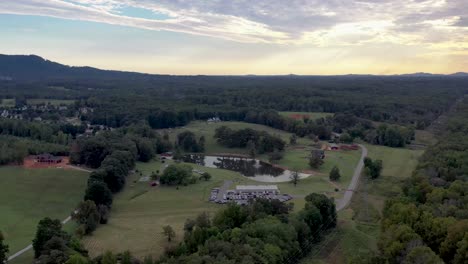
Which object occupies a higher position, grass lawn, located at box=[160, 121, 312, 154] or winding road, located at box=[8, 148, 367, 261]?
winding road, located at box=[8, 148, 367, 261]

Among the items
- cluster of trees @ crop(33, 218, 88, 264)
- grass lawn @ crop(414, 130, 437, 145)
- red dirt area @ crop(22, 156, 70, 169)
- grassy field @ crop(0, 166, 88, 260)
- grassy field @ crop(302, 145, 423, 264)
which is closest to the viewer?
cluster of trees @ crop(33, 218, 88, 264)

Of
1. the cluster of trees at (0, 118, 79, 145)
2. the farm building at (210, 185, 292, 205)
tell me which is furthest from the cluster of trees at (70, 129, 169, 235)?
the farm building at (210, 185, 292, 205)

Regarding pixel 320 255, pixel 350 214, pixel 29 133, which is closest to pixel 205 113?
pixel 29 133

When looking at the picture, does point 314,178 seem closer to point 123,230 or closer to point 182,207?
point 182,207

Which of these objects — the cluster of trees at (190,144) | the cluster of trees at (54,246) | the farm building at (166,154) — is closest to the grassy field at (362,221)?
the cluster of trees at (54,246)

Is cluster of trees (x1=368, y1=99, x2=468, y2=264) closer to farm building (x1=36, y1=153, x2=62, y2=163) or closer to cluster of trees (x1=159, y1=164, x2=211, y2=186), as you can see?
cluster of trees (x1=159, y1=164, x2=211, y2=186)

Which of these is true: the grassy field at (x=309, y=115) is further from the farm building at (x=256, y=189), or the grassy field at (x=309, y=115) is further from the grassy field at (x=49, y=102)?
the grassy field at (x=49, y=102)
